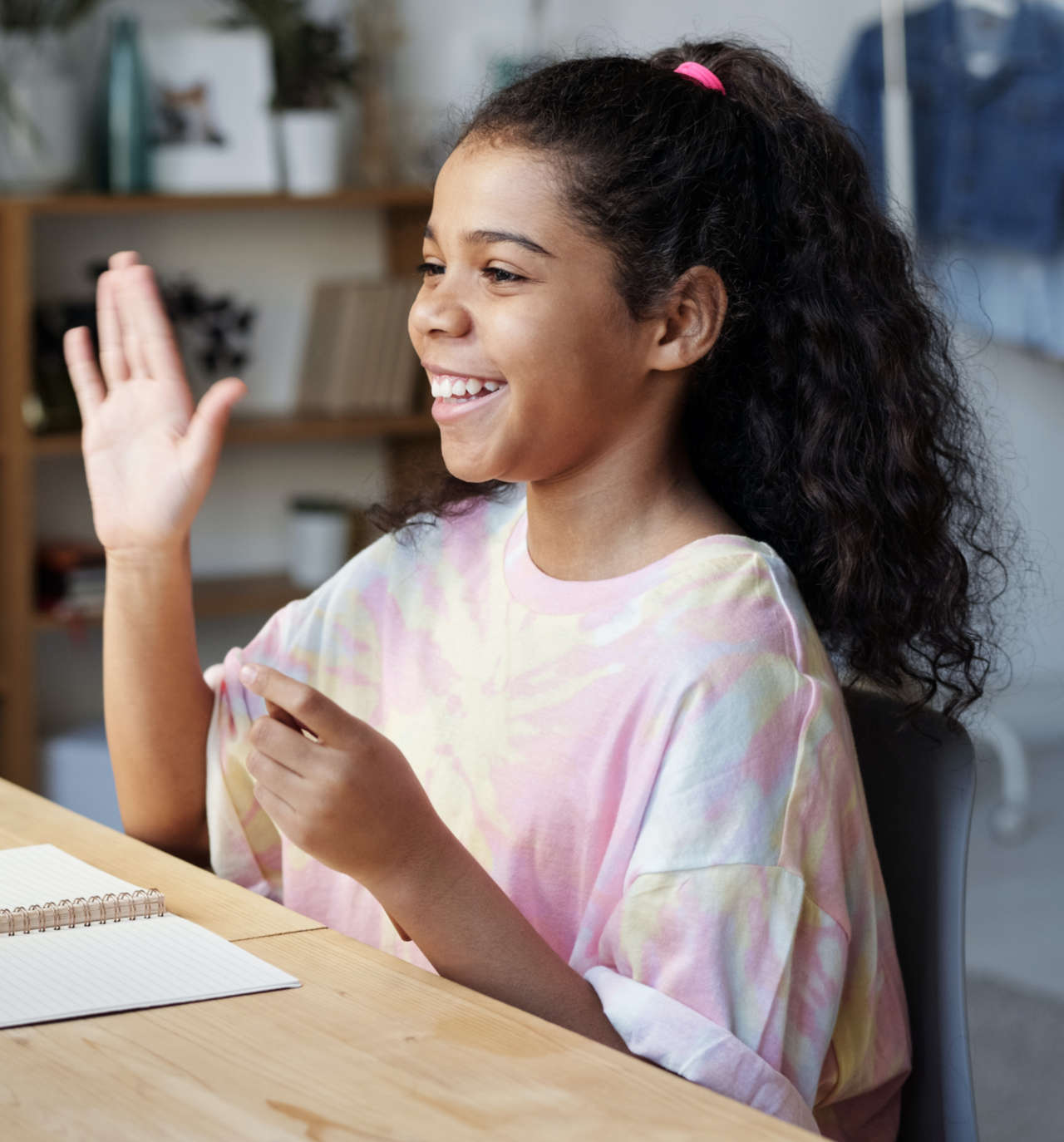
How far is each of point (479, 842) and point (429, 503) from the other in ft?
1.08

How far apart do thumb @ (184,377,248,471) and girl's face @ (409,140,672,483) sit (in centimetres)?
15

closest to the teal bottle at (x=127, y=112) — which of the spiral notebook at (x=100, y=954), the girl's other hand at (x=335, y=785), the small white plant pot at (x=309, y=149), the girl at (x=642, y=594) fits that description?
the small white plant pot at (x=309, y=149)

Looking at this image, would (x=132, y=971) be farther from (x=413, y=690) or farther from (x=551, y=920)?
(x=413, y=690)

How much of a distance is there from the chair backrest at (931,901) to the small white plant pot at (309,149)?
2.56 m

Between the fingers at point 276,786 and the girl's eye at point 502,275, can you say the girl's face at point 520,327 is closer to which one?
the girl's eye at point 502,275

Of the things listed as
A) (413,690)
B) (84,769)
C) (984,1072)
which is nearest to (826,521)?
(413,690)

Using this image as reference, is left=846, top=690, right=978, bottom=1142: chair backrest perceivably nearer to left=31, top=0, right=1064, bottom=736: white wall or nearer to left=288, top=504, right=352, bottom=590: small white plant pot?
left=31, top=0, right=1064, bottom=736: white wall

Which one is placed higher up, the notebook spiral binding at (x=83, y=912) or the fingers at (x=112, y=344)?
the fingers at (x=112, y=344)

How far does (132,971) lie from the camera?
3.03ft

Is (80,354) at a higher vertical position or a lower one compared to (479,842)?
higher

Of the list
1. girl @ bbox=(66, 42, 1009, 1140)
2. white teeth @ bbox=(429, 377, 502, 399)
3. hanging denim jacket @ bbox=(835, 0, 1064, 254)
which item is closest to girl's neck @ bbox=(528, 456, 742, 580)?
girl @ bbox=(66, 42, 1009, 1140)

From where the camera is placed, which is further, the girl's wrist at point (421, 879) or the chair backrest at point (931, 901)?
the chair backrest at point (931, 901)

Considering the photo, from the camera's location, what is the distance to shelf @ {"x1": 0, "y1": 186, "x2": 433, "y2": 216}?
319 cm

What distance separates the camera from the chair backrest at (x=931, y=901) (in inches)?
43.6
